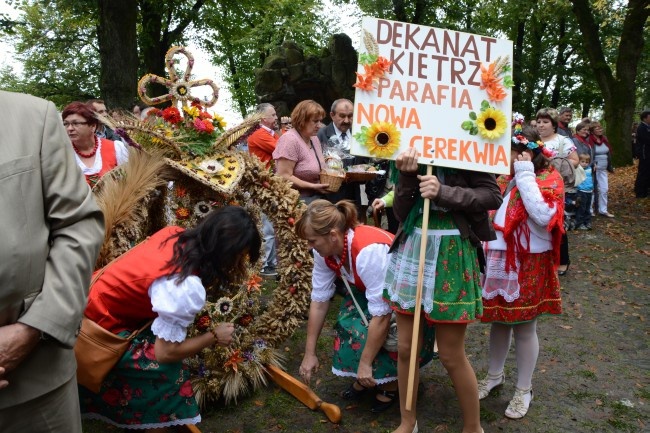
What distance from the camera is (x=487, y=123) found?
263cm

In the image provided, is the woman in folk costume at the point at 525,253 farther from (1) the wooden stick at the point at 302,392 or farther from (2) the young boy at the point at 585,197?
(2) the young boy at the point at 585,197

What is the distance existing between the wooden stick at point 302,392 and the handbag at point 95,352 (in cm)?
133

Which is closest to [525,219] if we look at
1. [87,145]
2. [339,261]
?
[339,261]

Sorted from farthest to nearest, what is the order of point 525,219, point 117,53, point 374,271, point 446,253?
point 117,53
point 525,219
point 374,271
point 446,253

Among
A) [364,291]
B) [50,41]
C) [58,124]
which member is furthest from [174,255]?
[50,41]

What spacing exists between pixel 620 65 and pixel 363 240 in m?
12.6

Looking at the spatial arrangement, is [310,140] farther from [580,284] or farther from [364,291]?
[580,284]

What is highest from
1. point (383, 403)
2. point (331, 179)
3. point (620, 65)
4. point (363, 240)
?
point (620, 65)

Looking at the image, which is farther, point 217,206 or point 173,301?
point 217,206

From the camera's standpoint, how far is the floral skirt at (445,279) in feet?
8.48

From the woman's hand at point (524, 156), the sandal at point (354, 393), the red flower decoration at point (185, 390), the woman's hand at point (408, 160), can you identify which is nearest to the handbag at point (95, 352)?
the red flower decoration at point (185, 390)

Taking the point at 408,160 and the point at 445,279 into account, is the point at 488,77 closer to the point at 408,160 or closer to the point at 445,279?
the point at 408,160

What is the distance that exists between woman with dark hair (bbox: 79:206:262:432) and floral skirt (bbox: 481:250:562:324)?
1.51 m

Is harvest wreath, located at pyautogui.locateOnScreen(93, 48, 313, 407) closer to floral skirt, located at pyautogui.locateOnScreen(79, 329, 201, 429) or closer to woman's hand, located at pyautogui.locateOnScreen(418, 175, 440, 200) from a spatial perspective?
floral skirt, located at pyautogui.locateOnScreen(79, 329, 201, 429)
